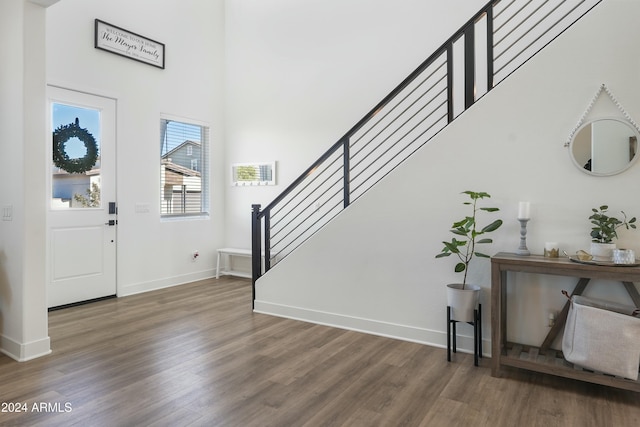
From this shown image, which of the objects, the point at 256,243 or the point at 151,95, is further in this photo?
the point at 151,95

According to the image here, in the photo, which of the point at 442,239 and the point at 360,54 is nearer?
the point at 442,239

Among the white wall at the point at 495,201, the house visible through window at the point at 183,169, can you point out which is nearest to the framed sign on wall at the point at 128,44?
the house visible through window at the point at 183,169

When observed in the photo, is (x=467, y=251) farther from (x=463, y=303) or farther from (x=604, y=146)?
(x=604, y=146)

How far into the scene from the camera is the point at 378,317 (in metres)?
3.66

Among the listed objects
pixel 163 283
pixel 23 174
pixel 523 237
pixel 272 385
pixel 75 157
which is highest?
pixel 75 157

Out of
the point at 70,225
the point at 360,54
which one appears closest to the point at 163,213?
the point at 70,225

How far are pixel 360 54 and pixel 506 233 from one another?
3.17 meters

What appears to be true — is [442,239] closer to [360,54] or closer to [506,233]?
[506,233]

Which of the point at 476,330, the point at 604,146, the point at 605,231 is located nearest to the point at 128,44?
the point at 476,330

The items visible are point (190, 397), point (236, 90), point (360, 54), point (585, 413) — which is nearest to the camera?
point (585, 413)

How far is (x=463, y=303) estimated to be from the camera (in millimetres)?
3014

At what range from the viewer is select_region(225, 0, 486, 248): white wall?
16.1ft

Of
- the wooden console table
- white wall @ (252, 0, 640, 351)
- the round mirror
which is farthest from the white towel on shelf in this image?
the round mirror

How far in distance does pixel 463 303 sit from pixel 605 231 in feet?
3.35
